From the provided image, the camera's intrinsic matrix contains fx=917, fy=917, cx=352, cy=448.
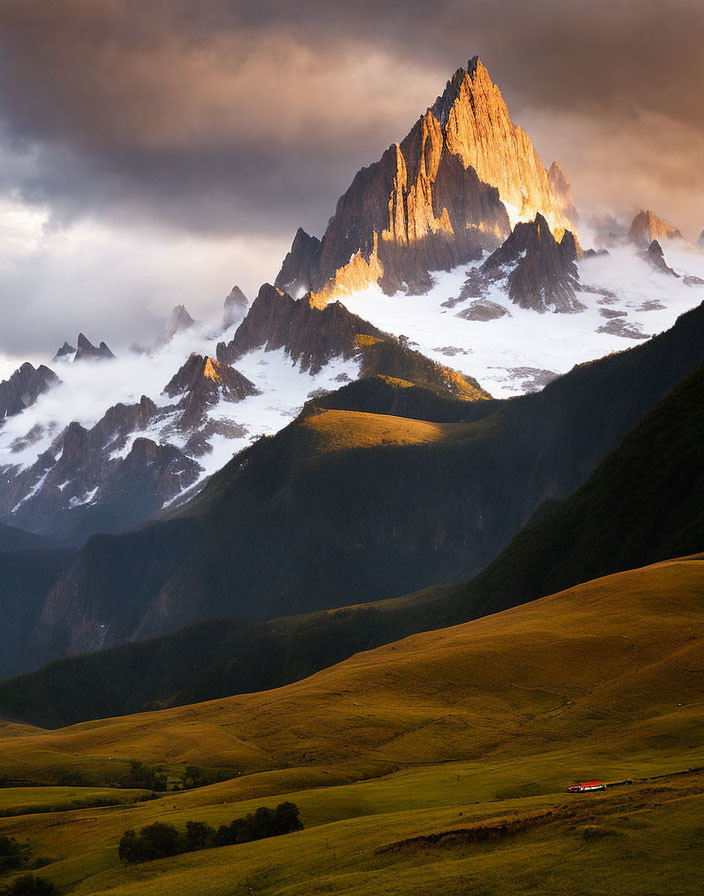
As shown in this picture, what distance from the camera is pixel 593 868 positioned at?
3788cm

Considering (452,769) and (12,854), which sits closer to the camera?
(12,854)

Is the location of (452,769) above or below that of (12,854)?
below

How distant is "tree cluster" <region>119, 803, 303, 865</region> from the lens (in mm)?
60812

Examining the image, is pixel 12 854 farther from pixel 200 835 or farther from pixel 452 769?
pixel 452 769

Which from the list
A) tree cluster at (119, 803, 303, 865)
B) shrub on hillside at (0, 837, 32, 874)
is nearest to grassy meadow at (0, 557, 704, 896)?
tree cluster at (119, 803, 303, 865)

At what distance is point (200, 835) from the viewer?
204 ft

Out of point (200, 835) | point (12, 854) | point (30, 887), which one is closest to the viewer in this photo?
point (30, 887)

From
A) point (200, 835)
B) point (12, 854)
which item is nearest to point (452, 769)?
point (200, 835)

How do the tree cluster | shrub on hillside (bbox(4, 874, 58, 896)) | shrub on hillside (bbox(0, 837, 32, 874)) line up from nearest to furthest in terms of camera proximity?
shrub on hillside (bbox(4, 874, 58, 896)) < the tree cluster < shrub on hillside (bbox(0, 837, 32, 874))

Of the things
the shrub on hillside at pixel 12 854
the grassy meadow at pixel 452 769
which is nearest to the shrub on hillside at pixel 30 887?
the grassy meadow at pixel 452 769

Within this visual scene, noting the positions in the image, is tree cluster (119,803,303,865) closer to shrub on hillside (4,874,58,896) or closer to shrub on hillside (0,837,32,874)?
shrub on hillside (4,874,58,896)

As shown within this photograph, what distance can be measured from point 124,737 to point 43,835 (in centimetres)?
6065

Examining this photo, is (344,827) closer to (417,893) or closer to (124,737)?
(417,893)

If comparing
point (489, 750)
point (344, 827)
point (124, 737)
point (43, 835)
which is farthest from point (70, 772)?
point (344, 827)
